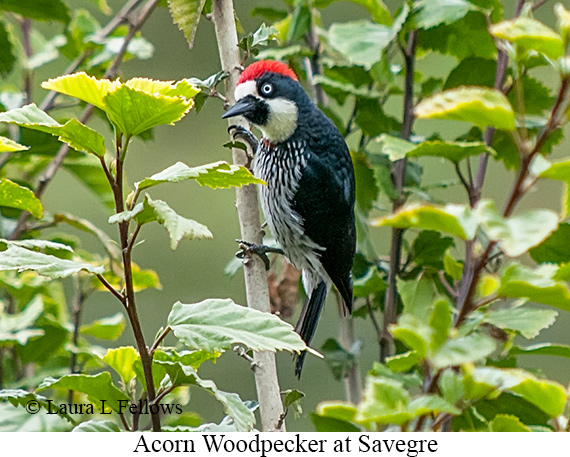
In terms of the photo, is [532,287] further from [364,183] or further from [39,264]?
[364,183]

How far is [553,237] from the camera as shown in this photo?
4.81 ft

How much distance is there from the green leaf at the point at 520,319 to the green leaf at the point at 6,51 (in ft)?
4.72

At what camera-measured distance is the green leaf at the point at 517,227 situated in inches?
25.7

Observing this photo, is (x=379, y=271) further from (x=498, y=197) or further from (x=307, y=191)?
(x=498, y=197)

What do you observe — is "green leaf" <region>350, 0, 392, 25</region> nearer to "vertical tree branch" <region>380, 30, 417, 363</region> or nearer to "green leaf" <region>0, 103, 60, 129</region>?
"vertical tree branch" <region>380, 30, 417, 363</region>

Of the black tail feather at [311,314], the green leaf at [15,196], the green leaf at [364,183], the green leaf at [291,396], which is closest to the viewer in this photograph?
the green leaf at [15,196]

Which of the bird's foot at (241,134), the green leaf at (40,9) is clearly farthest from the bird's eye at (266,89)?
the green leaf at (40,9)

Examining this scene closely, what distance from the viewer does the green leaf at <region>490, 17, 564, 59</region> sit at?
0.72 m

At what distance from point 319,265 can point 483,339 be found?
4.73ft

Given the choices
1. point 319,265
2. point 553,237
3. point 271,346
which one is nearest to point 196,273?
point 319,265

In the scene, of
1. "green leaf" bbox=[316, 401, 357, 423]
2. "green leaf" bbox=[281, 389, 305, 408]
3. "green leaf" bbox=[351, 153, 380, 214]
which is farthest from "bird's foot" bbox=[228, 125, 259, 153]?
"green leaf" bbox=[316, 401, 357, 423]

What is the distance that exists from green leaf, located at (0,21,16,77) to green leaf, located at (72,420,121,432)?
1159mm

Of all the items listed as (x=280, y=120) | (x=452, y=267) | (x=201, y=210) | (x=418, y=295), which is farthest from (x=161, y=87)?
(x=201, y=210)

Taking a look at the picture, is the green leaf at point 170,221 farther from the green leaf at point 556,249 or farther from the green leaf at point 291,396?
the green leaf at point 556,249
